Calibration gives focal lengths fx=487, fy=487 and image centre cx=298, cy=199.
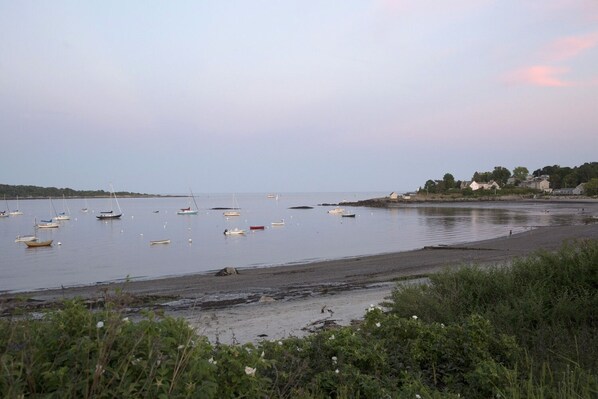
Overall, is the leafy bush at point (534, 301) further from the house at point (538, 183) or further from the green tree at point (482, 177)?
the green tree at point (482, 177)

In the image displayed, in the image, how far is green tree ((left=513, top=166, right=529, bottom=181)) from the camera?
626ft

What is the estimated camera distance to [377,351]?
5008 millimetres

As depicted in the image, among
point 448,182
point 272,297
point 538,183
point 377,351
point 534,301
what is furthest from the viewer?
point 538,183

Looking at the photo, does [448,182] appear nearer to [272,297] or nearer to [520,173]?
[520,173]

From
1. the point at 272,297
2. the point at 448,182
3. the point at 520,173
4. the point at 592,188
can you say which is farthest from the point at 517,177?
the point at 272,297

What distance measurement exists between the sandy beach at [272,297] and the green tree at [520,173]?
180202mm

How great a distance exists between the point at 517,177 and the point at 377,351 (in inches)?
8048

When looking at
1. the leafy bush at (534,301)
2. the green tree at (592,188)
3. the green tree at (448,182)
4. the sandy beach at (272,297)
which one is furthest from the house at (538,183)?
the leafy bush at (534,301)

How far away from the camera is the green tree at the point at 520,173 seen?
191 m

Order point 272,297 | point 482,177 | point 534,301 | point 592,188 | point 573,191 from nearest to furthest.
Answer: point 534,301 → point 272,297 → point 592,188 → point 573,191 → point 482,177

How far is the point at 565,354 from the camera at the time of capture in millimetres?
5594

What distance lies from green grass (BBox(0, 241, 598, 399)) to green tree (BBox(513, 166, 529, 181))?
198680 millimetres

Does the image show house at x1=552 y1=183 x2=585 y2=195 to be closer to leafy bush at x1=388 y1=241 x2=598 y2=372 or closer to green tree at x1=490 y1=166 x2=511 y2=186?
green tree at x1=490 y1=166 x2=511 y2=186

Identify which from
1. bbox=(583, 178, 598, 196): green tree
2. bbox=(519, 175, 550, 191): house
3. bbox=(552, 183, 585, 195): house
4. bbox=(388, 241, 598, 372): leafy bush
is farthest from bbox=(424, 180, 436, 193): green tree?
bbox=(388, 241, 598, 372): leafy bush
